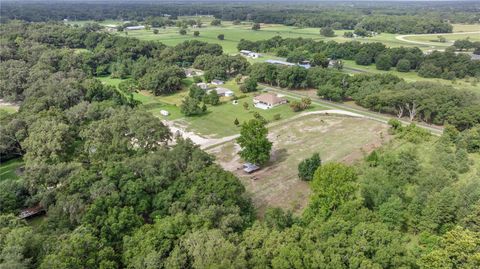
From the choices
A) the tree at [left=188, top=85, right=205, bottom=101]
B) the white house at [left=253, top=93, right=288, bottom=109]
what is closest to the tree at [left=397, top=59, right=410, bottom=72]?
the white house at [left=253, top=93, right=288, bottom=109]

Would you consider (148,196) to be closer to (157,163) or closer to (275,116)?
(157,163)

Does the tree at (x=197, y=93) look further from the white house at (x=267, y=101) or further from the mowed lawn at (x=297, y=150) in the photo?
the mowed lawn at (x=297, y=150)

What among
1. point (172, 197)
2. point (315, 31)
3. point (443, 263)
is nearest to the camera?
point (443, 263)

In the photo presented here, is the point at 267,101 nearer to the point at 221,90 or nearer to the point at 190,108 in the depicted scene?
the point at 221,90

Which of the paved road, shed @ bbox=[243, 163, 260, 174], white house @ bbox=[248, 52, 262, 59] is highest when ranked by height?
white house @ bbox=[248, 52, 262, 59]

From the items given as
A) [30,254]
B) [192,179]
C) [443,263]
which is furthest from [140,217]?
[443,263]

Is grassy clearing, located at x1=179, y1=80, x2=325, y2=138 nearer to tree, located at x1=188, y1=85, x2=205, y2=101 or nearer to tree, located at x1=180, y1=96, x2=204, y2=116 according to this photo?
tree, located at x1=180, y1=96, x2=204, y2=116
